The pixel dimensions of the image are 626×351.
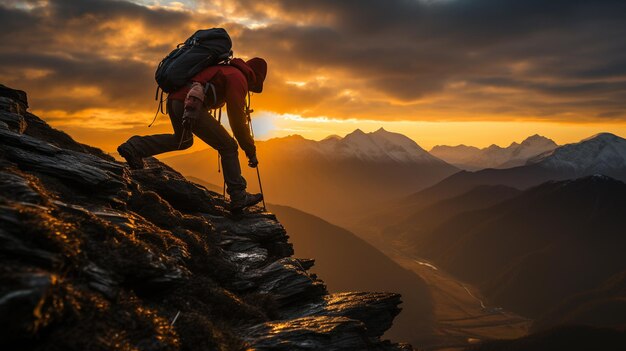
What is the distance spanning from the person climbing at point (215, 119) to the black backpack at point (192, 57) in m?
0.26

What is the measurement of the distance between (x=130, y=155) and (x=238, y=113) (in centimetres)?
489

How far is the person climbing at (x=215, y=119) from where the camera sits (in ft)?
46.2

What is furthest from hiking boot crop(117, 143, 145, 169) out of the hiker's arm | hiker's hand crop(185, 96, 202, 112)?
hiker's hand crop(185, 96, 202, 112)

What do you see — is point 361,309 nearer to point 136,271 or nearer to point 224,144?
point 224,144

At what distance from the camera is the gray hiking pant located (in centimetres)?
1499

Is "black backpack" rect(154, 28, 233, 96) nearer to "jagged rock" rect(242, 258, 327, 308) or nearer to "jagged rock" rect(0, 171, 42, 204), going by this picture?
"jagged rock" rect(0, 171, 42, 204)

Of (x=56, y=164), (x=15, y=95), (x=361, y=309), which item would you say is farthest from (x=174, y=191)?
(x=361, y=309)

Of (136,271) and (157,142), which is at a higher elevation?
(157,142)

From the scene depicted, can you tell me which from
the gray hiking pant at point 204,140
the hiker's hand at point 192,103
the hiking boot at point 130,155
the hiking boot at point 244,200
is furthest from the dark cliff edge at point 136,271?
the hiker's hand at point 192,103

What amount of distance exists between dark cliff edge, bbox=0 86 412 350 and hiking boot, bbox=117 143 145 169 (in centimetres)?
43

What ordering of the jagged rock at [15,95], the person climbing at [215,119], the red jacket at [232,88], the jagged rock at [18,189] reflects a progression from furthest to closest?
the jagged rock at [15,95], the red jacket at [232,88], the person climbing at [215,119], the jagged rock at [18,189]

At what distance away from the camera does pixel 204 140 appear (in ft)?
51.3

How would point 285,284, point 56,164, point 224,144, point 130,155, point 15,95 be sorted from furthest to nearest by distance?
point 15,95 → point 130,155 → point 224,144 → point 285,284 → point 56,164

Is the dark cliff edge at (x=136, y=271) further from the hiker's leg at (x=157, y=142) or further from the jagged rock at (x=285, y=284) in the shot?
the hiker's leg at (x=157, y=142)
